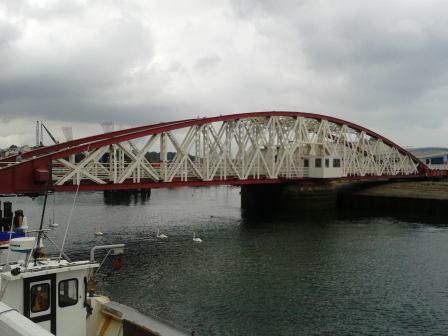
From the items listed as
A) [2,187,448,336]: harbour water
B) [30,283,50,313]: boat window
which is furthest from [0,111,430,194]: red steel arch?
[2,187,448,336]: harbour water

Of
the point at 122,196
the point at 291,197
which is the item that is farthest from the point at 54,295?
the point at 122,196

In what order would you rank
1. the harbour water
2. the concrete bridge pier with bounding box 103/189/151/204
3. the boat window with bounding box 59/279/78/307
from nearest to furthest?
the boat window with bounding box 59/279/78/307, the harbour water, the concrete bridge pier with bounding box 103/189/151/204

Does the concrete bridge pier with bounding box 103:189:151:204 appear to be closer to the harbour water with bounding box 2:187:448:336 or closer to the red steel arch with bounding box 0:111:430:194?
the harbour water with bounding box 2:187:448:336

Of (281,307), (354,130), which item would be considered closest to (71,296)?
(281,307)

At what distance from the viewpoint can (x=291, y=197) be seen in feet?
263

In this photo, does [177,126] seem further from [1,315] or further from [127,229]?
[1,315]

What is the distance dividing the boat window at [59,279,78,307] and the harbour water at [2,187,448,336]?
37.2ft

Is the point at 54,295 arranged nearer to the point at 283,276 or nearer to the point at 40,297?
the point at 40,297

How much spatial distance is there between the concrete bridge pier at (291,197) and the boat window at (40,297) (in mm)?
68256

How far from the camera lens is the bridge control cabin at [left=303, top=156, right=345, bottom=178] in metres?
80.9

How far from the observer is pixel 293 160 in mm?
82125

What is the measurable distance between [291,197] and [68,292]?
68.8 metres

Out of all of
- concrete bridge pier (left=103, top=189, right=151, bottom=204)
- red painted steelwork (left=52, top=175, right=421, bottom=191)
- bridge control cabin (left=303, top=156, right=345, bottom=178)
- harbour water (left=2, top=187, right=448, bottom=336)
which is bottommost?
harbour water (left=2, top=187, right=448, bottom=336)

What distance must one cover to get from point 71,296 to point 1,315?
764 cm
